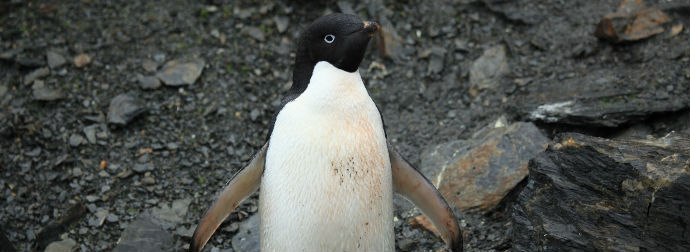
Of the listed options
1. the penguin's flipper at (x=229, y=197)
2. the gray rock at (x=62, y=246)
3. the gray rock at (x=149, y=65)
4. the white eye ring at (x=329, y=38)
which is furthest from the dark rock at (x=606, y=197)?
the gray rock at (x=149, y=65)

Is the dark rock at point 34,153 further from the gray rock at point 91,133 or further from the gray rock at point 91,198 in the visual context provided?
the gray rock at point 91,198

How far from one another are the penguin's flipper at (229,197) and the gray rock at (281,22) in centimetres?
229

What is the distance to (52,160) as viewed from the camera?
468 cm

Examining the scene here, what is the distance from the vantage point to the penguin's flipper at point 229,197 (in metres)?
3.51

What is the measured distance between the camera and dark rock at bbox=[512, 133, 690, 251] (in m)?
2.68

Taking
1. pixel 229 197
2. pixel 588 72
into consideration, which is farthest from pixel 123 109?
pixel 588 72

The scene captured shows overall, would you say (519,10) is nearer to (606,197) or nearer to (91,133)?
(606,197)

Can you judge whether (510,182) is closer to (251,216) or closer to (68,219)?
(251,216)

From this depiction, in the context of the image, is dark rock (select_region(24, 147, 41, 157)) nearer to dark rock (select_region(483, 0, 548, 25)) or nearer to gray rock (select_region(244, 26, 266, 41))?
gray rock (select_region(244, 26, 266, 41))

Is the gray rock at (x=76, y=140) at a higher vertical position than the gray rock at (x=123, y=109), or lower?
lower

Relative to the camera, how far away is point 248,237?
4262 mm

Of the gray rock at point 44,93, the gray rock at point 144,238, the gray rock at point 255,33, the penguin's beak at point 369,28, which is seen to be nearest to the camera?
the penguin's beak at point 369,28

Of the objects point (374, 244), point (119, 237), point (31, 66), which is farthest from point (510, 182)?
point (31, 66)

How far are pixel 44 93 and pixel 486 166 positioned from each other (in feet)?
10.9
